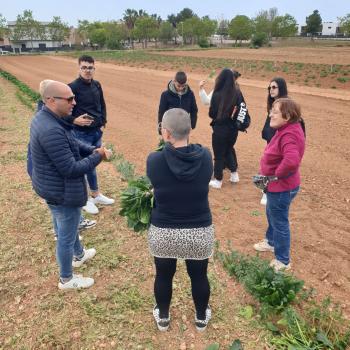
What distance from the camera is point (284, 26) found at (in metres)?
93.9

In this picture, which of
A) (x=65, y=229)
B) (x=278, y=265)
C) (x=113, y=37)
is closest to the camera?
(x=65, y=229)

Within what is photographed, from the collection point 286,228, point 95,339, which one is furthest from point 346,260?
point 95,339

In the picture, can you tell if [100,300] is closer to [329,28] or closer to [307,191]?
[307,191]

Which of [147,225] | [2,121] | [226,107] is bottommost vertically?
[2,121]

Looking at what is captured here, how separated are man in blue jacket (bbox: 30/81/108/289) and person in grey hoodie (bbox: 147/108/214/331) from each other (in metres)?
0.87

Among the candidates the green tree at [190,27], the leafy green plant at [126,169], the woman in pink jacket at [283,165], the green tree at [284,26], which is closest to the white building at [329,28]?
the green tree at [284,26]

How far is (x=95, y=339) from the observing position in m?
3.16

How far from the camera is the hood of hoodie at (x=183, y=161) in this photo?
2.37m

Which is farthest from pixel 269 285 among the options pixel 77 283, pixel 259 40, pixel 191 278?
pixel 259 40

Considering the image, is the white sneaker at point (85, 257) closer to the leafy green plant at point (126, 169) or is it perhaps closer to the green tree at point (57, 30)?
the leafy green plant at point (126, 169)

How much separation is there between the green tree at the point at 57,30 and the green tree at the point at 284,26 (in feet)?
191

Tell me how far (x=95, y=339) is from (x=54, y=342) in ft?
1.22

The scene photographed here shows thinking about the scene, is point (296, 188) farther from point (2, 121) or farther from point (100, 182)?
point (2, 121)

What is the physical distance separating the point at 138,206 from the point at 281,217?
1.59 metres
